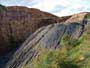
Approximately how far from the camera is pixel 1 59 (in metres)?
34.2

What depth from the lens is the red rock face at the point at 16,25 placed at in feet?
127

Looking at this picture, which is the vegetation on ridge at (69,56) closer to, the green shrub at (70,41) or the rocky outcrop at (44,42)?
the green shrub at (70,41)

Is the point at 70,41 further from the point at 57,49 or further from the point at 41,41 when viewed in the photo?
the point at 41,41

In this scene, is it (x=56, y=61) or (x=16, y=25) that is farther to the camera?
(x=16, y=25)

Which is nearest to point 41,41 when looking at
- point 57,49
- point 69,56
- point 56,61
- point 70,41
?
point 57,49

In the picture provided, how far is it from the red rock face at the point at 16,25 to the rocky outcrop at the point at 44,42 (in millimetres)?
7930

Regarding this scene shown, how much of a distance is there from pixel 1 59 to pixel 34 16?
1261 centimetres

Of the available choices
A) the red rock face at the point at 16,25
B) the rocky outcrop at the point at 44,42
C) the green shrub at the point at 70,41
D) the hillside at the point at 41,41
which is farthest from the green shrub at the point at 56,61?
the red rock face at the point at 16,25

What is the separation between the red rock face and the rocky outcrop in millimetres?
7930

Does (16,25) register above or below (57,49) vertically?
above

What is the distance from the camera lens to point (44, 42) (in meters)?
28.7

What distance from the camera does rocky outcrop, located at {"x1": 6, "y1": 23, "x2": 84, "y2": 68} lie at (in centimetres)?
2731

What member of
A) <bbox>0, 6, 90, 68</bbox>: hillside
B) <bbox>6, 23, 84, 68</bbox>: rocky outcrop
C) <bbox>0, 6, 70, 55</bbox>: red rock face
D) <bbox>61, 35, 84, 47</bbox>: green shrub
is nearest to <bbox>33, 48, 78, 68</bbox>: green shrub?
<bbox>0, 6, 90, 68</bbox>: hillside

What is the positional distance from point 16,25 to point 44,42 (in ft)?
39.8
